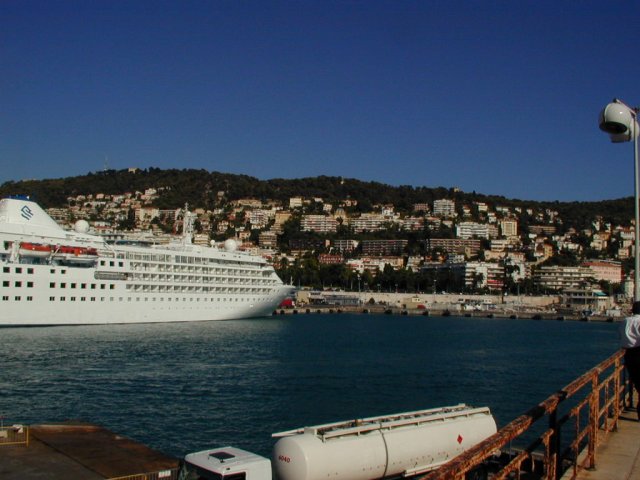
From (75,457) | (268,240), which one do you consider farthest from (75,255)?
(268,240)

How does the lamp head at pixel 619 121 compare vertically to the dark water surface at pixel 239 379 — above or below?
above

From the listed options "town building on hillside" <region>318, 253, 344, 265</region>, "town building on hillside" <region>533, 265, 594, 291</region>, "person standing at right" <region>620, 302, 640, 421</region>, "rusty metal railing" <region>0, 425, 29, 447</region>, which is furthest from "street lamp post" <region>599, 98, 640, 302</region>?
"town building on hillside" <region>318, 253, 344, 265</region>

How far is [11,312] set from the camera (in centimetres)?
4706

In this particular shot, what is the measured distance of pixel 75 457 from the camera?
12.5 m

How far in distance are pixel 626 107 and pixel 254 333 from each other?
4618cm

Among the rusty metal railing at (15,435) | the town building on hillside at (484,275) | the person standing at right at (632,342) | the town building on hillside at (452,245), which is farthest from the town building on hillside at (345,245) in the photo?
the person standing at right at (632,342)

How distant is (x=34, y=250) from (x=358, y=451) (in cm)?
4410

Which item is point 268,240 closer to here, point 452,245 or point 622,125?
point 452,245

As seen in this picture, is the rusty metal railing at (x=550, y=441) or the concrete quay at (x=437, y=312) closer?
the rusty metal railing at (x=550, y=441)

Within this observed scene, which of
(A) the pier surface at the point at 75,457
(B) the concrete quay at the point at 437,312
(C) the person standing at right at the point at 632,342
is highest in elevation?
(C) the person standing at right at the point at 632,342

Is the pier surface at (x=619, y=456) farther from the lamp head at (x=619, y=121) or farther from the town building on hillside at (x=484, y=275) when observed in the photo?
the town building on hillside at (x=484, y=275)

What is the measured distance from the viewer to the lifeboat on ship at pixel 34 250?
49.2m

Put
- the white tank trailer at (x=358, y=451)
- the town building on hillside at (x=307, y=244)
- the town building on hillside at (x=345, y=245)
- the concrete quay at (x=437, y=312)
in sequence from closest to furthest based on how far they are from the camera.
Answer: the white tank trailer at (x=358, y=451)
the concrete quay at (x=437, y=312)
the town building on hillside at (x=307, y=244)
the town building on hillside at (x=345, y=245)

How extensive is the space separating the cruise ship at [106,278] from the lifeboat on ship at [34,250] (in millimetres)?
69
